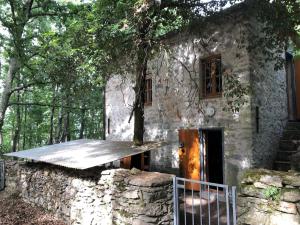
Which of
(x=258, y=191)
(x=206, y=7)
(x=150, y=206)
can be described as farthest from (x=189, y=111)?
(x=258, y=191)

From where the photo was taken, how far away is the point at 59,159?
7570 millimetres

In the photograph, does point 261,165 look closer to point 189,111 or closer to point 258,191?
point 189,111

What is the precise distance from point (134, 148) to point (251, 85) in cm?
362

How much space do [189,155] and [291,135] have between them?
3.33 m

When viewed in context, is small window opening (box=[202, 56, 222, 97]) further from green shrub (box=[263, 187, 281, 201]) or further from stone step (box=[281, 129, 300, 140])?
green shrub (box=[263, 187, 281, 201])

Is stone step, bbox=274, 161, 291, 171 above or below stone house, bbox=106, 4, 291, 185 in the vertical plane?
below

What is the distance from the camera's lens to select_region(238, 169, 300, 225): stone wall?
3439mm

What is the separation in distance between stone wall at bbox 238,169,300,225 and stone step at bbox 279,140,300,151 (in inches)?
A: 222

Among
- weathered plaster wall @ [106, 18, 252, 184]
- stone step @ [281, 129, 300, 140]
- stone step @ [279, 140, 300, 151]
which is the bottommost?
stone step @ [279, 140, 300, 151]

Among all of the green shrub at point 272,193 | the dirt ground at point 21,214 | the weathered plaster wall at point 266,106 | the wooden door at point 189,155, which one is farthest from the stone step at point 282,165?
the dirt ground at point 21,214

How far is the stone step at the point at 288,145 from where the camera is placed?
8.82m

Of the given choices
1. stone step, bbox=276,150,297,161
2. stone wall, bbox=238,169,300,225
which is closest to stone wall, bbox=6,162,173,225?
stone wall, bbox=238,169,300,225

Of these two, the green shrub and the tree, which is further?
the tree

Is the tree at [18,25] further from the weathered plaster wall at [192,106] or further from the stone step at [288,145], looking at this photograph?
the stone step at [288,145]
